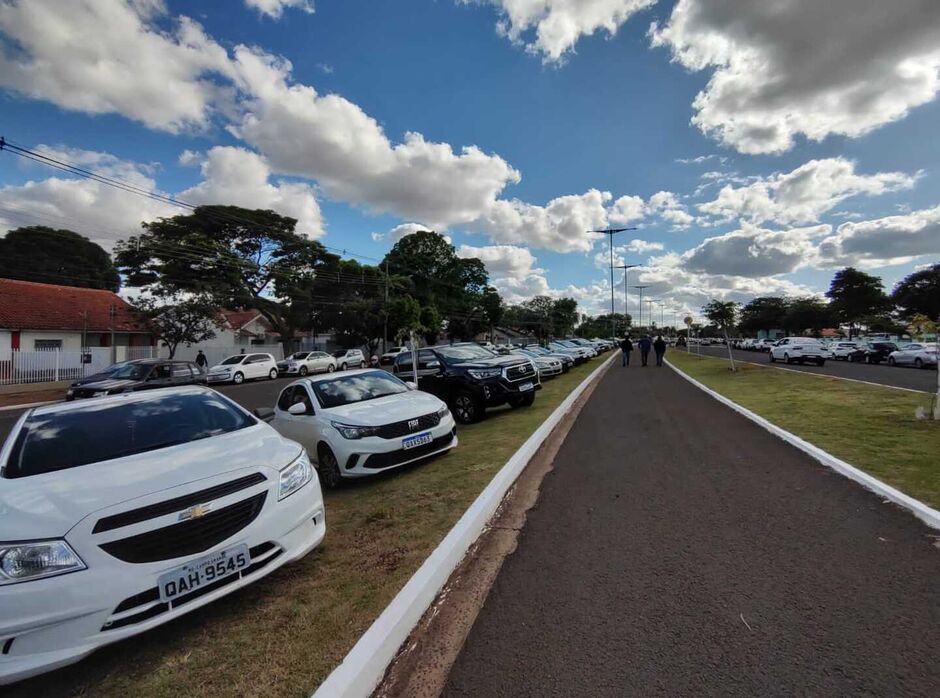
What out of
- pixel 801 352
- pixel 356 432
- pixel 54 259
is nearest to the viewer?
pixel 356 432

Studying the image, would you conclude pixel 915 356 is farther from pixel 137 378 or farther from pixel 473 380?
pixel 137 378

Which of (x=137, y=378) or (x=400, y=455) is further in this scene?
(x=137, y=378)

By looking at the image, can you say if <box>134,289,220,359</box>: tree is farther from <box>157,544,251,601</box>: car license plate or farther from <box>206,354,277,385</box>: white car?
<box>157,544,251,601</box>: car license plate

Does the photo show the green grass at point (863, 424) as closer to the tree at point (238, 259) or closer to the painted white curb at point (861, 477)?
the painted white curb at point (861, 477)

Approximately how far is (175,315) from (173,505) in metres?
29.3

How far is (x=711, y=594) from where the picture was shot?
9.61 ft

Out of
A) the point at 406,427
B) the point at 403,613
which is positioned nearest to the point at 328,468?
the point at 406,427

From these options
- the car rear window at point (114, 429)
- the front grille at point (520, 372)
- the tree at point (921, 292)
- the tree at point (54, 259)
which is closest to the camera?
the car rear window at point (114, 429)

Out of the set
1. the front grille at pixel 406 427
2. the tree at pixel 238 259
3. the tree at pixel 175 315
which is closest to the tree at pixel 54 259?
the tree at pixel 238 259

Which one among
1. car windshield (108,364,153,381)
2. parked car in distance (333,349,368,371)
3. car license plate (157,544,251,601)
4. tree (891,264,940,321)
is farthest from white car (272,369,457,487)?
tree (891,264,940,321)

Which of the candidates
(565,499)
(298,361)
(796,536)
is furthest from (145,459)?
(298,361)

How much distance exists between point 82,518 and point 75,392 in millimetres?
17552

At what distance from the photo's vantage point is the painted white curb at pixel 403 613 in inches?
88.2

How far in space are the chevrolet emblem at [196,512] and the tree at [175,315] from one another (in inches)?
1132
